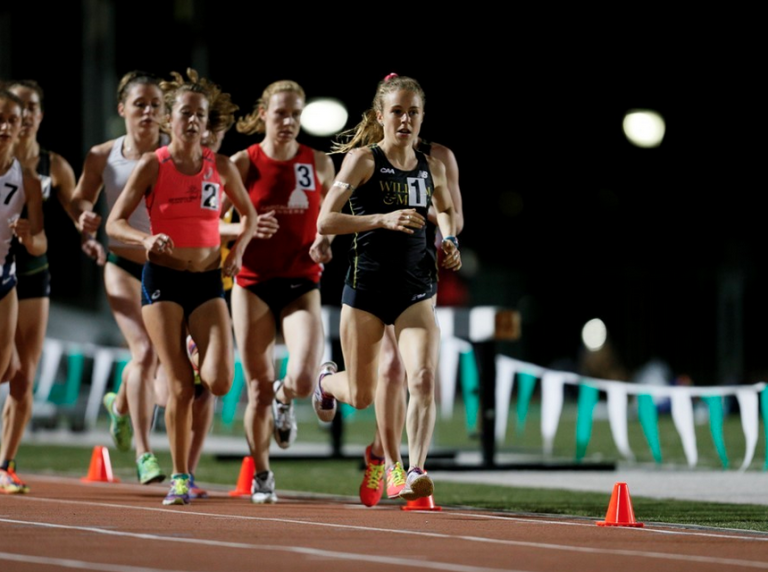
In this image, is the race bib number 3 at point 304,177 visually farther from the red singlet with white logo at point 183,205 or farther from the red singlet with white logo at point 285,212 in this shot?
the red singlet with white logo at point 183,205

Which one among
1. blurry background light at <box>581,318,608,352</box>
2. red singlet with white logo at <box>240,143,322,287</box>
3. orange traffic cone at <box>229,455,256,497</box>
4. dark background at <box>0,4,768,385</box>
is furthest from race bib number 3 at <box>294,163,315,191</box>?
blurry background light at <box>581,318,608,352</box>

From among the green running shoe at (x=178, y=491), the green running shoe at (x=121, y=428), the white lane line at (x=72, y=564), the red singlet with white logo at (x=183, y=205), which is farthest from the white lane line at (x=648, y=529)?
the green running shoe at (x=121, y=428)

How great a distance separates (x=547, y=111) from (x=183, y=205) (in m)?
18.0

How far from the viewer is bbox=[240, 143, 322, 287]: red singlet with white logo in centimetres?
996

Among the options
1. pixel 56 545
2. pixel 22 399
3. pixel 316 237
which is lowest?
pixel 56 545

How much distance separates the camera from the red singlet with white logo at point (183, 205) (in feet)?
31.3

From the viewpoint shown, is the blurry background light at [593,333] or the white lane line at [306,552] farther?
the blurry background light at [593,333]

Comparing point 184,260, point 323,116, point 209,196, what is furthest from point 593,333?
point 184,260

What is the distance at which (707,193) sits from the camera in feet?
107

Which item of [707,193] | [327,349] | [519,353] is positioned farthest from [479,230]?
[327,349]

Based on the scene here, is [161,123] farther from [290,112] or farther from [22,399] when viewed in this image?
[22,399]

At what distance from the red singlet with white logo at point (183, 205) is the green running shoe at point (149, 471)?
4.73ft

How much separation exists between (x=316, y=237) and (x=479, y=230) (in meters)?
34.5

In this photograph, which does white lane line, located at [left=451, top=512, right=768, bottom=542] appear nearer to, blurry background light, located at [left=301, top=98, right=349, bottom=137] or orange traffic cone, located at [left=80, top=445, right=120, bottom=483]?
orange traffic cone, located at [left=80, top=445, right=120, bottom=483]
